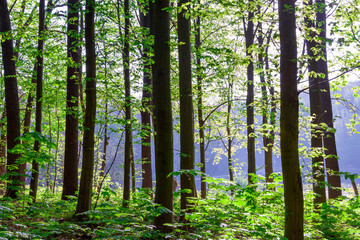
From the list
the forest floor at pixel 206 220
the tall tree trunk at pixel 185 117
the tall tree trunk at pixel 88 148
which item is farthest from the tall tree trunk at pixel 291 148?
the tall tree trunk at pixel 88 148

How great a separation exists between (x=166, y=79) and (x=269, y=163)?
10.3 m

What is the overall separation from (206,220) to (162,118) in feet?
5.52

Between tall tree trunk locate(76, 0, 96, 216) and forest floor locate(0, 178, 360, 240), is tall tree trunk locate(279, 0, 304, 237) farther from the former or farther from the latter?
tall tree trunk locate(76, 0, 96, 216)

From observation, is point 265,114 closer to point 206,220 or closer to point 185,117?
point 185,117

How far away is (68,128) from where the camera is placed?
9766 millimetres

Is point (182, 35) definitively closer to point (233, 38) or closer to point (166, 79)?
point (166, 79)

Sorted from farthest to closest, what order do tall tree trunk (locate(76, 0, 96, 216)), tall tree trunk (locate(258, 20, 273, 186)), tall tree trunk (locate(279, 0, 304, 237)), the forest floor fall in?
1. tall tree trunk (locate(258, 20, 273, 186))
2. tall tree trunk (locate(76, 0, 96, 216))
3. tall tree trunk (locate(279, 0, 304, 237))
4. the forest floor

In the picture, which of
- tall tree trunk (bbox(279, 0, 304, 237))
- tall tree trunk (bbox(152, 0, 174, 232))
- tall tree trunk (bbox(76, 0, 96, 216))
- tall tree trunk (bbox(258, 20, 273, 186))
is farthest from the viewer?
tall tree trunk (bbox(258, 20, 273, 186))

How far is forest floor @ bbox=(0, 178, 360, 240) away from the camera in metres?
3.79

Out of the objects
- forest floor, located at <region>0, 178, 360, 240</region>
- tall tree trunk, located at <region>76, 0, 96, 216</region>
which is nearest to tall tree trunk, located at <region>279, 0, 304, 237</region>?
forest floor, located at <region>0, 178, 360, 240</region>

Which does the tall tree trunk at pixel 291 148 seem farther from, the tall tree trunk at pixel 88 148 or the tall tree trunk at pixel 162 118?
the tall tree trunk at pixel 88 148

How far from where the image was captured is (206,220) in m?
4.30

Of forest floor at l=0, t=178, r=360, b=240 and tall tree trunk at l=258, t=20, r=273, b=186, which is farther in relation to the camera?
tall tree trunk at l=258, t=20, r=273, b=186

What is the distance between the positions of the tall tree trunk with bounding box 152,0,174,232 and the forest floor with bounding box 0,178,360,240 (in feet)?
0.77
